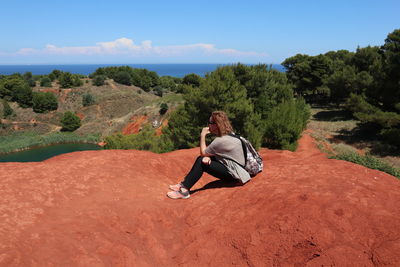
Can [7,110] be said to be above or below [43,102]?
below

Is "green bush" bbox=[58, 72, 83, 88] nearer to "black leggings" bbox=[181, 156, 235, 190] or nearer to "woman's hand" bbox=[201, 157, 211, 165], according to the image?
"black leggings" bbox=[181, 156, 235, 190]

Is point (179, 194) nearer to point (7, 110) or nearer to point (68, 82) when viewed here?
point (7, 110)

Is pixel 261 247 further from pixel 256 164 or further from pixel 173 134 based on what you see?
pixel 173 134

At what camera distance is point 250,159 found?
470 centimetres

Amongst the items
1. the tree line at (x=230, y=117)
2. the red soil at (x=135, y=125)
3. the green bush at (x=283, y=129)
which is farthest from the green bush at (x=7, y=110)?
the green bush at (x=283, y=129)

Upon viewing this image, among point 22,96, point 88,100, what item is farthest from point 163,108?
point 22,96

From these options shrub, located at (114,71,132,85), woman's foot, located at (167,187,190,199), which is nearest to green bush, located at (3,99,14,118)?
shrub, located at (114,71,132,85)

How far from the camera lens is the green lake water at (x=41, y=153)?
30.3 metres

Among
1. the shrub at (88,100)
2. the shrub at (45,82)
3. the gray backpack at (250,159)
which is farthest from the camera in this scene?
the shrub at (45,82)

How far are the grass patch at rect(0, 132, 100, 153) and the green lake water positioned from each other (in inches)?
50.6

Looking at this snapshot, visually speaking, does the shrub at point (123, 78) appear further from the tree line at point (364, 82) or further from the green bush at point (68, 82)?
the tree line at point (364, 82)

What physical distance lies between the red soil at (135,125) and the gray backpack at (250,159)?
116 ft

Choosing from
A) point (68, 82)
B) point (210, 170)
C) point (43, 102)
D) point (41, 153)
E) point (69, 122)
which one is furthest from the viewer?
point (68, 82)

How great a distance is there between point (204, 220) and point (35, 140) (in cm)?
4182
